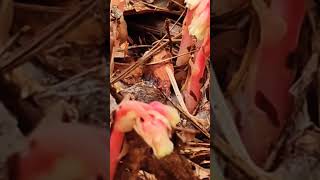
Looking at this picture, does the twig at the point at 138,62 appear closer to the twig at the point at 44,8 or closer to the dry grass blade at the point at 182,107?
the dry grass blade at the point at 182,107

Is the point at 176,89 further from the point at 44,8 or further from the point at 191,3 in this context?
the point at 44,8

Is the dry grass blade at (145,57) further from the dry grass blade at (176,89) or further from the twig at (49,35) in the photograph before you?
the twig at (49,35)

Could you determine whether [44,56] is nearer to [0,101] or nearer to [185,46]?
[0,101]

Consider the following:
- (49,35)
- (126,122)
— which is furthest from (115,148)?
(49,35)

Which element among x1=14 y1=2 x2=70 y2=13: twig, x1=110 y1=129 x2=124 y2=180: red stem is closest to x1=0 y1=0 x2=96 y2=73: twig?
x1=14 y1=2 x2=70 y2=13: twig

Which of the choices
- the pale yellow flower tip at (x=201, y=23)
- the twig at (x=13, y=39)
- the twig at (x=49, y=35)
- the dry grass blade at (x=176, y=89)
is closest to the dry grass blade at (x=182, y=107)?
the dry grass blade at (x=176, y=89)

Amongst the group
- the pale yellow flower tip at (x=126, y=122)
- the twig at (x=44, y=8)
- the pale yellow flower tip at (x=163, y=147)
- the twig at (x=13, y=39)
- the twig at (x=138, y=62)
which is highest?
the twig at (x=44, y=8)

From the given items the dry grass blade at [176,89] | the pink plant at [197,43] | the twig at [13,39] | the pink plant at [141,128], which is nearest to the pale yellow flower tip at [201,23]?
the pink plant at [197,43]

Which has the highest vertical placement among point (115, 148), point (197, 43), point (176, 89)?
point (197, 43)

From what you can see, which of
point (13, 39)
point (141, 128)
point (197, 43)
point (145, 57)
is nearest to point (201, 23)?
point (197, 43)

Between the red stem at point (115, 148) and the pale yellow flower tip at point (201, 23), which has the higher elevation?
the pale yellow flower tip at point (201, 23)

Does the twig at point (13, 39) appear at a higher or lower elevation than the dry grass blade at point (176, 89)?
higher

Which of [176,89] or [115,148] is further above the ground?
[176,89]
